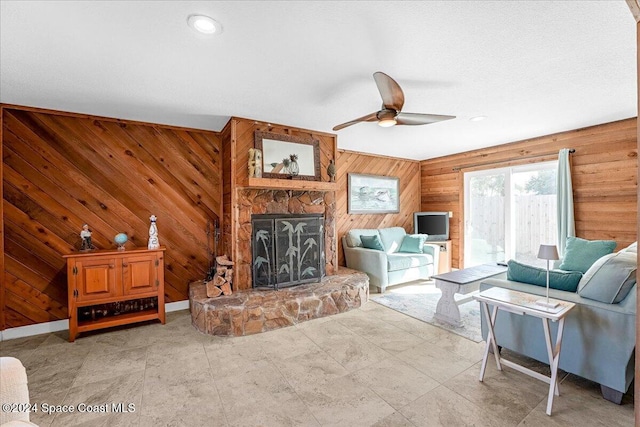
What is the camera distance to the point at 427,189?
6.14 meters

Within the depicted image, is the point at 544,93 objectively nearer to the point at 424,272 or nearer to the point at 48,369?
the point at 424,272

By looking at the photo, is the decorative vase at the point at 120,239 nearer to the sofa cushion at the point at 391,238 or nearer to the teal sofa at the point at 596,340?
the sofa cushion at the point at 391,238

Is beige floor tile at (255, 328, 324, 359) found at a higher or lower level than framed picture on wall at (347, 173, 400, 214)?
lower

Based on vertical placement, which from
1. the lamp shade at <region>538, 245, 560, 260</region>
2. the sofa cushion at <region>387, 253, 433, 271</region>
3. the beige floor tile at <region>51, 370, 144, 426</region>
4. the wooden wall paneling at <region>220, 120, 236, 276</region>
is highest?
the wooden wall paneling at <region>220, 120, 236, 276</region>

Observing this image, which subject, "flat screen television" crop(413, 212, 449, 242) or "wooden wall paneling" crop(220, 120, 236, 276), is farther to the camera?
"flat screen television" crop(413, 212, 449, 242)

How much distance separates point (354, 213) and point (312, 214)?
64.8 inches

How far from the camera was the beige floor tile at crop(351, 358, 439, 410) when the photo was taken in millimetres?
1941

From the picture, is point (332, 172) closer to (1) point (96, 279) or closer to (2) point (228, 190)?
(2) point (228, 190)

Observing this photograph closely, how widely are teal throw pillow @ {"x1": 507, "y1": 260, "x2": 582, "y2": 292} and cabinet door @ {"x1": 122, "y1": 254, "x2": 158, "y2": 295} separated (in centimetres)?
376

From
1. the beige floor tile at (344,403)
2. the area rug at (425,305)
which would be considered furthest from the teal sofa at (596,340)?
the beige floor tile at (344,403)

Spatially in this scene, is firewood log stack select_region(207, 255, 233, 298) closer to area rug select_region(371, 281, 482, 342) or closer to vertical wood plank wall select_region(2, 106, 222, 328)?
vertical wood plank wall select_region(2, 106, 222, 328)

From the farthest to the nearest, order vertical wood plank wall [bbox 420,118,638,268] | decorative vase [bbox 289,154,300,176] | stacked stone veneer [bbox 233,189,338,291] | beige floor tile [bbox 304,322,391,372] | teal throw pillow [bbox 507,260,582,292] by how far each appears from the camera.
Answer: decorative vase [bbox 289,154,300,176], vertical wood plank wall [bbox 420,118,638,268], stacked stone veneer [bbox 233,189,338,291], beige floor tile [bbox 304,322,391,372], teal throw pillow [bbox 507,260,582,292]

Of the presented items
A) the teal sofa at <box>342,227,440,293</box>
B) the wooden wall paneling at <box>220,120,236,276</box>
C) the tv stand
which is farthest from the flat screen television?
the wooden wall paneling at <box>220,120,236,276</box>

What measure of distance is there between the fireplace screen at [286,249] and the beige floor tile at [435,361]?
1.57 m
